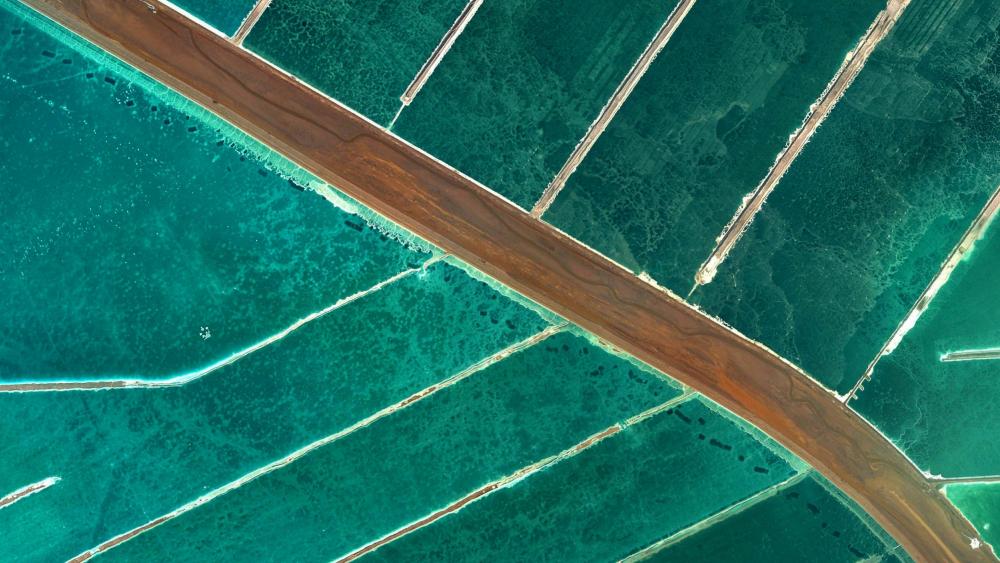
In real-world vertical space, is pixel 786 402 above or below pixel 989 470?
below

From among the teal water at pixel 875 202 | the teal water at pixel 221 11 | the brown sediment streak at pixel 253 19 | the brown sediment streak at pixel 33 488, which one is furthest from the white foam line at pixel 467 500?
the teal water at pixel 221 11

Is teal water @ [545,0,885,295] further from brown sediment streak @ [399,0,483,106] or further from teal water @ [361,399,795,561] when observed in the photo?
brown sediment streak @ [399,0,483,106]

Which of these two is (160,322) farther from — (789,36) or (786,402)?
(789,36)

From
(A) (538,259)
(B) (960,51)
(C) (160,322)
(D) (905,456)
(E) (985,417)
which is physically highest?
(B) (960,51)

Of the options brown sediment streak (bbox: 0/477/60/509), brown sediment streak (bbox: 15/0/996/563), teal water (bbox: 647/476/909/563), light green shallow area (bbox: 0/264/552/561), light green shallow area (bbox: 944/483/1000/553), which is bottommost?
brown sediment streak (bbox: 0/477/60/509)

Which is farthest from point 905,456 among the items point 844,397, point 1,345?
point 1,345

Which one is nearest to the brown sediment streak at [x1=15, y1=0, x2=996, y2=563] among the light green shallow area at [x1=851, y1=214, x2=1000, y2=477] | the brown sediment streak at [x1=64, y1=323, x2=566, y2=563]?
the light green shallow area at [x1=851, y1=214, x2=1000, y2=477]

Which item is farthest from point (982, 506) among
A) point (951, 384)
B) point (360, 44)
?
point (360, 44)
